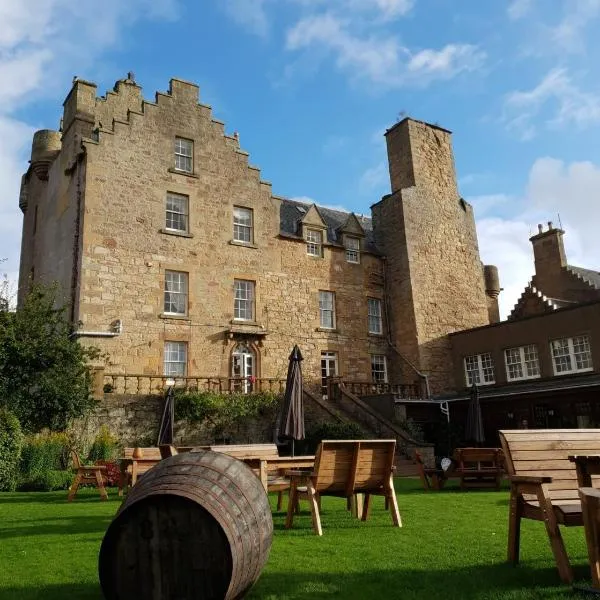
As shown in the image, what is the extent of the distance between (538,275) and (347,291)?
1298cm

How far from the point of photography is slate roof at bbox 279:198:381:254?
90.6ft

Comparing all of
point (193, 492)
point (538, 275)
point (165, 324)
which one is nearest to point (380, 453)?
point (193, 492)

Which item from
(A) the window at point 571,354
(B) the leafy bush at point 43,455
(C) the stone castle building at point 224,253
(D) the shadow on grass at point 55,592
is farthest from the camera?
(A) the window at point 571,354

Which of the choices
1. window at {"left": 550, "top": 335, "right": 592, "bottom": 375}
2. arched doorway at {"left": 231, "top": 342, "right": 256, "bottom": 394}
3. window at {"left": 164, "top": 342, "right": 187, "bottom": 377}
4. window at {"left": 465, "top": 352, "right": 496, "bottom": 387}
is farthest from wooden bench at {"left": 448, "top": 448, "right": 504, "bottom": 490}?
window at {"left": 465, "top": 352, "right": 496, "bottom": 387}

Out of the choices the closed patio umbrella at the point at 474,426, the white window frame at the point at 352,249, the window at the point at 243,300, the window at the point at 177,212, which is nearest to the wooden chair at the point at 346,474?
the closed patio umbrella at the point at 474,426

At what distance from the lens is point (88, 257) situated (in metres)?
21.2

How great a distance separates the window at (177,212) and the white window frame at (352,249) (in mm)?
8338

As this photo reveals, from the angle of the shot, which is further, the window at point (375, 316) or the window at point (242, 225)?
the window at point (375, 316)

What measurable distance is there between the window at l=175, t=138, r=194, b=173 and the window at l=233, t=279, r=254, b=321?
5.33 m

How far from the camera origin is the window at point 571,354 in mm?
22156

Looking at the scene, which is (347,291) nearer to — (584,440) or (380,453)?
(380,453)

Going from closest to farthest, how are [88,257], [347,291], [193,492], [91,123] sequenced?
[193,492], [88,257], [91,123], [347,291]

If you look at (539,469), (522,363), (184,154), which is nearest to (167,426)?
(184,154)

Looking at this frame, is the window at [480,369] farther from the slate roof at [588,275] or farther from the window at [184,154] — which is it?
the window at [184,154]
